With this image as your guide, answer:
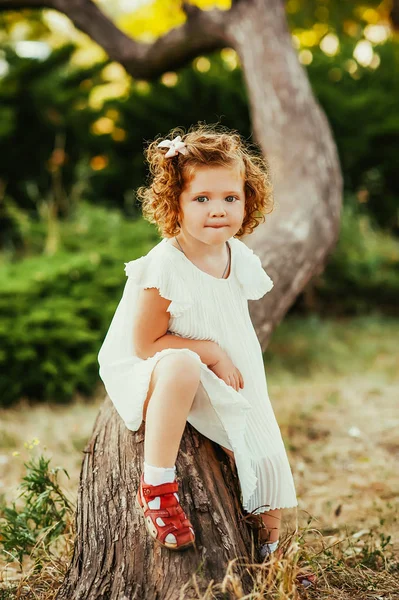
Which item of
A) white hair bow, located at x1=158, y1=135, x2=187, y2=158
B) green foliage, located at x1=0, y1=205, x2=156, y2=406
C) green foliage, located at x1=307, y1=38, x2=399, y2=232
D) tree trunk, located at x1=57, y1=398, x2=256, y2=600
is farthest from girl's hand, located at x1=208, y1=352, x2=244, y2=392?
green foliage, located at x1=307, y1=38, x2=399, y2=232

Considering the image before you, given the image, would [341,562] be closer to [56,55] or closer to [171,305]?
[171,305]

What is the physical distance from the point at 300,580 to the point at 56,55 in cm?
618

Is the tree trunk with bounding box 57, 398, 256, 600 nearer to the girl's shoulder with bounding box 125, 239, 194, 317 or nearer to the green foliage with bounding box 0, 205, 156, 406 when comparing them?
the girl's shoulder with bounding box 125, 239, 194, 317

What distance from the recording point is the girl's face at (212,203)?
83.0 inches

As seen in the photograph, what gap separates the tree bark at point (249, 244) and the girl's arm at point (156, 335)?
32cm

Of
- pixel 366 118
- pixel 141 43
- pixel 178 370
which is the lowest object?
pixel 178 370

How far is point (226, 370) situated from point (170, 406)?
26 centimetres

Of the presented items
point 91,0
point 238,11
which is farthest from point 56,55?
point 238,11

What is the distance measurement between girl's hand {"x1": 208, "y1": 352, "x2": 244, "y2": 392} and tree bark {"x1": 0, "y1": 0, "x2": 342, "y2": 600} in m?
0.27

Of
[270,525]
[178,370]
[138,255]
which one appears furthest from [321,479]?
[138,255]

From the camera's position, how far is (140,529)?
2.00 meters

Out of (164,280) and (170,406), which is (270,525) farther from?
(164,280)

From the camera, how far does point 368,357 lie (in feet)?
19.1

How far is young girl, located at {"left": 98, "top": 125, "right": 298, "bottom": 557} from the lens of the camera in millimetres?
1990
